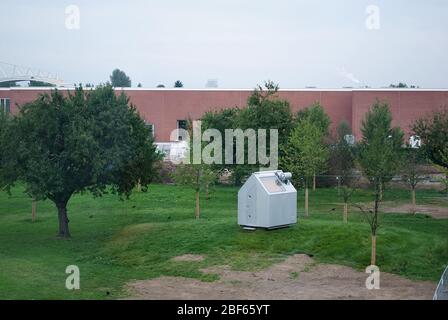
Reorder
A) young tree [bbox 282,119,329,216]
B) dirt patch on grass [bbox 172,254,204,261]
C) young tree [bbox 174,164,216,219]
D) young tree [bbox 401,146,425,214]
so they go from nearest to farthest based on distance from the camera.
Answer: dirt patch on grass [bbox 172,254,204,261]
young tree [bbox 174,164,216,219]
young tree [bbox 282,119,329,216]
young tree [bbox 401,146,425,214]

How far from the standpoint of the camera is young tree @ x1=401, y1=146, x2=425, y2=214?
3722 centimetres

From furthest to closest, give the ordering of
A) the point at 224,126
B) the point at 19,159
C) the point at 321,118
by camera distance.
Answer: the point at 321,118 → the point at 224,126 → the point at 19,159

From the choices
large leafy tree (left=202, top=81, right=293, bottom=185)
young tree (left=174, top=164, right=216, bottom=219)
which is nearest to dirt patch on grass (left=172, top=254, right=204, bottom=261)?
young tree (left=174, top=164, right=216, bottom=219)

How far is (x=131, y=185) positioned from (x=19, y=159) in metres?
5.02

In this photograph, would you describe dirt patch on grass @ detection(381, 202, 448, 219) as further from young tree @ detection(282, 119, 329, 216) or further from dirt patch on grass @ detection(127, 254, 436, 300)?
dirt patch on grass @ detection(127, 254, 436, 300)

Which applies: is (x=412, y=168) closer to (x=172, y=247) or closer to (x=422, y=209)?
(x=422, y=209)

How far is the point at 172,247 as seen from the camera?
2508cm

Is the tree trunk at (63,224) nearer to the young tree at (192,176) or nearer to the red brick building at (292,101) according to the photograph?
the young tree at (192,176)

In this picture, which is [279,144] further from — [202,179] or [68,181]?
[68,181]

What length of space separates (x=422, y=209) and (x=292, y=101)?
33.5 m

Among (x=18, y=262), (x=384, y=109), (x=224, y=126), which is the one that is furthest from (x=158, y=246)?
(x=384, y=109)

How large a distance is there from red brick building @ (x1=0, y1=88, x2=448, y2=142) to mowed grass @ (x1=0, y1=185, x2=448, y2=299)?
3381 centimetres

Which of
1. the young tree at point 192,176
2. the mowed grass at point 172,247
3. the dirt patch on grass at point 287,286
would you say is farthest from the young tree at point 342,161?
the dirt patch on grass at point 287,286

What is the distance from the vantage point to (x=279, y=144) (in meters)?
39.4
